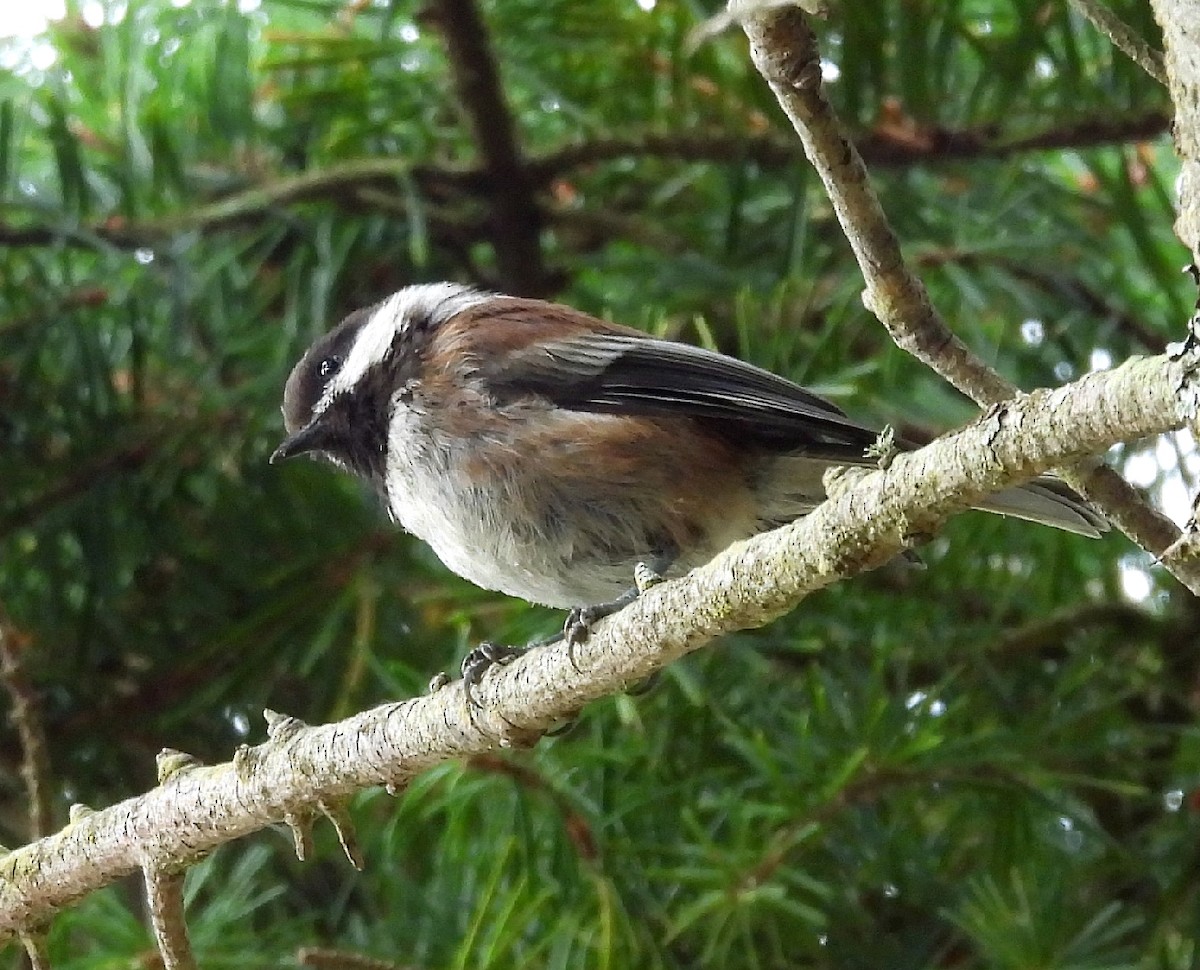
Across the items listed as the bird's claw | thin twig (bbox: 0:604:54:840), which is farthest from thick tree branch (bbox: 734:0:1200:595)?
thin twig (bbox: 0:604:54:840)

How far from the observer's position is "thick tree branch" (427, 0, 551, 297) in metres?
1.75

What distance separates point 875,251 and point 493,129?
0.96 m

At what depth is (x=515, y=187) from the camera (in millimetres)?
1815

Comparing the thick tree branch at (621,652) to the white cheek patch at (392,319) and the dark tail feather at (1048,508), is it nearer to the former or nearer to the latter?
the dark tail feather at (1048,508)

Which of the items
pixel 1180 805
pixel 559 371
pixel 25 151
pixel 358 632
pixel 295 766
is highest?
pixel 25 151

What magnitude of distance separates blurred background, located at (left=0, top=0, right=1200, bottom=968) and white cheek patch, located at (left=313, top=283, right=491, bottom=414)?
0.27 feet

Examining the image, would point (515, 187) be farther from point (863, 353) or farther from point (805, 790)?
point (805, 790)

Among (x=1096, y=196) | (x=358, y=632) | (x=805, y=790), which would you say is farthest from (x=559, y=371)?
(x=1096, y=196)

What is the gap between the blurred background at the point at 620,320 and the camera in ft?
5.06

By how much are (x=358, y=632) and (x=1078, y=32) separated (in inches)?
45.9

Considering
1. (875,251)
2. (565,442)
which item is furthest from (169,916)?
(875,251)

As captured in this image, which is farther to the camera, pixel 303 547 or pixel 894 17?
pixel 303 547

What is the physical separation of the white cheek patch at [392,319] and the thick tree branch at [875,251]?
917 mm

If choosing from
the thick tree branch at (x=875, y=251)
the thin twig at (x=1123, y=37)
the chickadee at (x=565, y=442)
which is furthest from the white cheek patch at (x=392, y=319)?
the thin twig at (x=1123, y=37)
